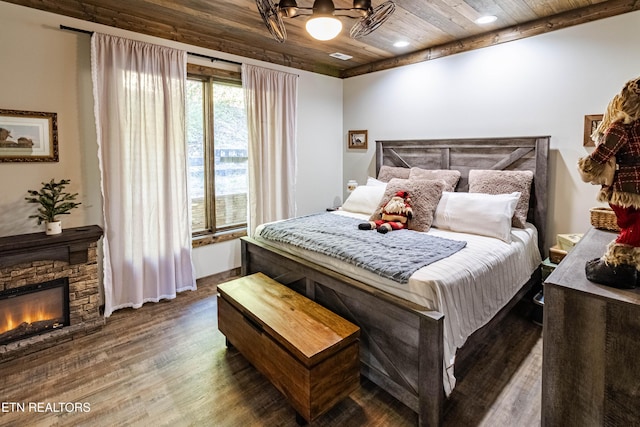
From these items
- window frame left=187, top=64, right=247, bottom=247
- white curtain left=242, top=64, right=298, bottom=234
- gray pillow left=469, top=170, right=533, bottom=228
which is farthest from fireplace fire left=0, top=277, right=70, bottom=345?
gray pillow left=469, top=170, right=533, bottom=228

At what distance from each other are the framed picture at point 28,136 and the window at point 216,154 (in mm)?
1114

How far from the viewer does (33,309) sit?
2.51 metres

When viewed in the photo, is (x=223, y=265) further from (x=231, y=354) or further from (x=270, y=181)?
(x=231, y=354)

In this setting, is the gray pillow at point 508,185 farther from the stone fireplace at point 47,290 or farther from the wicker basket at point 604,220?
the stone fireplace at point 47,290

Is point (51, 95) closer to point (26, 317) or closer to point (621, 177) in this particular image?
point (26, 317)

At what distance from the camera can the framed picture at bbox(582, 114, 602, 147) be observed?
9.24 feet

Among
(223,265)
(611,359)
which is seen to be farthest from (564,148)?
(223,265)

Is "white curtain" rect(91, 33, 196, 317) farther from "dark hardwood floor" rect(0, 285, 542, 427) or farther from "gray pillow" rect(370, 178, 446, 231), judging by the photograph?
"gray pillow" rect(370, 178, 446, 231)

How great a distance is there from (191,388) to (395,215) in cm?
200

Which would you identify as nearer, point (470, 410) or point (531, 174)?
point (470, 410)

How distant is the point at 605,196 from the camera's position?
135 centimetres

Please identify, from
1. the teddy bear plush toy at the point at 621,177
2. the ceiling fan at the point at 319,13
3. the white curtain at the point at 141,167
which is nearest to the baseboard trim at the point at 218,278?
the white curtain at the point at 141,167

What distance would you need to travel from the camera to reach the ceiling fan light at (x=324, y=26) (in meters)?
1.97

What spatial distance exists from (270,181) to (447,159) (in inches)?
79.8
